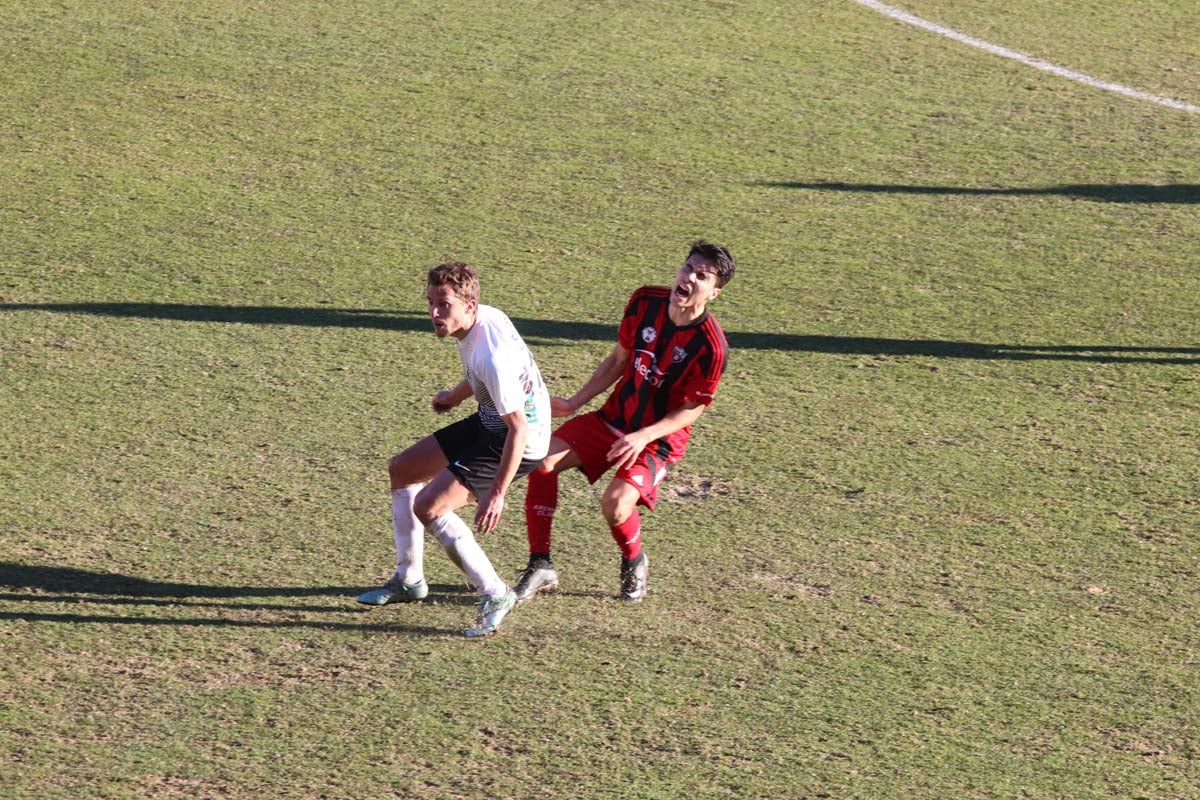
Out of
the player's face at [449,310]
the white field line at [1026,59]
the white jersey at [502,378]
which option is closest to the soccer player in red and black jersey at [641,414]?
the white jersey at [502,378]

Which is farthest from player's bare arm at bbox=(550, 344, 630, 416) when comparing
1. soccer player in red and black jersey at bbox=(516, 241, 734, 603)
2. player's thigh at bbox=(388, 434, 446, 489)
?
player's thigh at bbox=(388, 434, 446, 489)

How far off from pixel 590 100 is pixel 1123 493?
270 inches

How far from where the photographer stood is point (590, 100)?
1340cm

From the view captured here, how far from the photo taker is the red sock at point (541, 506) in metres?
6.58

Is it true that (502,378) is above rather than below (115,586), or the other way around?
above

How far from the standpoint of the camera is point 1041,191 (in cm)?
1198

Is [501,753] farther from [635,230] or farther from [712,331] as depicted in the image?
[635,230]

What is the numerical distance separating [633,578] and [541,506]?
47cm

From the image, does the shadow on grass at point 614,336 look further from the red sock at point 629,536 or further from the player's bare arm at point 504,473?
the player's bare arm at point 504,473

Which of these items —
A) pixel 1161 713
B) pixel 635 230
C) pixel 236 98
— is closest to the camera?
pixel 1161 713

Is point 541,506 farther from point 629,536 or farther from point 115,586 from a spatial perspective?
point 115,586

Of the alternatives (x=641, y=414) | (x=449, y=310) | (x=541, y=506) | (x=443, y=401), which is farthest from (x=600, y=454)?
(x=449, y=310)

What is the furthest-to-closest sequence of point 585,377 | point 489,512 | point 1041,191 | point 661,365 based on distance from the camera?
point 1041,191 < point 585,377 < point 661,365 < point 489,512

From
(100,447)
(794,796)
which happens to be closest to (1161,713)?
(794,796)
